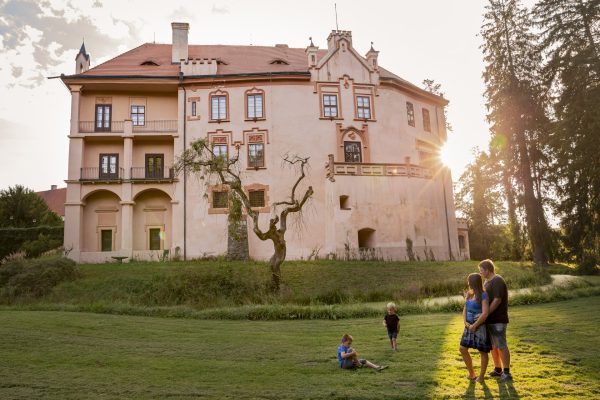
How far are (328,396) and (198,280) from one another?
16.2 metres

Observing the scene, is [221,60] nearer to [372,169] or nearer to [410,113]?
[372,169]

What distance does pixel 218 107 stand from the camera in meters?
34.9

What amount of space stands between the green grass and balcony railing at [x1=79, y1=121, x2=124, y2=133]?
462 inches

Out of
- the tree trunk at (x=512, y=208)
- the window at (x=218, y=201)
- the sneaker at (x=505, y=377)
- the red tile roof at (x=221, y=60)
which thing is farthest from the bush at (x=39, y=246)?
the sneaker at (x=505, y=377)

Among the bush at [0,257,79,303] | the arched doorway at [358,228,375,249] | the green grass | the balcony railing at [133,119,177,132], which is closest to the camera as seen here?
the green grass

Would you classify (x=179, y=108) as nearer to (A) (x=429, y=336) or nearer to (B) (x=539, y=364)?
(A) (x=429, y=336)

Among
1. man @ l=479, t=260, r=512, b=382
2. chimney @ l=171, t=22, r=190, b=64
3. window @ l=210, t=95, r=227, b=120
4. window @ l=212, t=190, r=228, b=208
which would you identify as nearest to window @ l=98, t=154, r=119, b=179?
A: window @ l=212, t=190, r=228, b=208

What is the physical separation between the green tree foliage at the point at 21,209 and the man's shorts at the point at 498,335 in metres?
41.4

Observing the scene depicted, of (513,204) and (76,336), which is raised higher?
(513,204)

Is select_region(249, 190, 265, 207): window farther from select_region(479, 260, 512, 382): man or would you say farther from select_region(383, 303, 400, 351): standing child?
select_region(479, 260, 512, 382): man

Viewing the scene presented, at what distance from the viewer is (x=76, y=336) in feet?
35.0

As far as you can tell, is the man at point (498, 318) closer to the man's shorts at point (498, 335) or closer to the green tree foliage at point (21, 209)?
the man's shorts at point (498, 335)

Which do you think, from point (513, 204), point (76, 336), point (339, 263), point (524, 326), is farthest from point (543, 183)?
point (76, 336)

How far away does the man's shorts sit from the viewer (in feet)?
22.5
